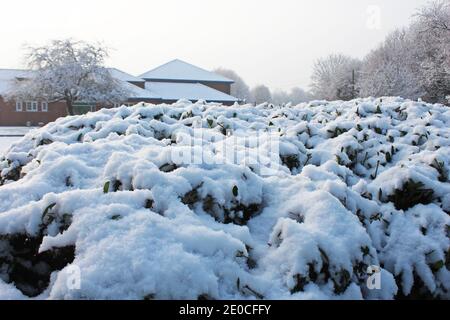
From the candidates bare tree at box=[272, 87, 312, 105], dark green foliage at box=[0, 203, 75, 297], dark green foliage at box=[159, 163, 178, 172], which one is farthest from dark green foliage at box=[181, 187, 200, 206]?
bare tree at box=[272, 87, 312, 105]

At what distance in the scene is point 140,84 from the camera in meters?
51.2

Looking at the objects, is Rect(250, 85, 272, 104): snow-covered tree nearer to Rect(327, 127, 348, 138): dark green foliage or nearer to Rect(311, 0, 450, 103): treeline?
Rect(311, 0, 450, 103): treeline

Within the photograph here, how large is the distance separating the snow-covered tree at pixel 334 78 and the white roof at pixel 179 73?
15559 mm

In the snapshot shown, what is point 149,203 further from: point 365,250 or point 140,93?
point 140,93

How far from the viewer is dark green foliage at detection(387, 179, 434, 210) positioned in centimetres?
368

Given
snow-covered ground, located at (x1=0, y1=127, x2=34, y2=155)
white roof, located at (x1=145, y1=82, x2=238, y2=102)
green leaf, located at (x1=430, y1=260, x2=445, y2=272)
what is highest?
white roof, located at (x1=145, y1=82, x2=238, y2=102)

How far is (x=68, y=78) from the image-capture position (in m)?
36.2

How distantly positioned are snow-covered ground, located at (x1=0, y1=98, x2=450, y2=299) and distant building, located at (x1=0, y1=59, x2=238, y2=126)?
121 feet

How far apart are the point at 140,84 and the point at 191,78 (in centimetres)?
990

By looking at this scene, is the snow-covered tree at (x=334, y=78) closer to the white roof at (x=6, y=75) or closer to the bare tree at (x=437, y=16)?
the bare tree at (x=437, y=16)

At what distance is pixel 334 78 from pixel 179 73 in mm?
23751

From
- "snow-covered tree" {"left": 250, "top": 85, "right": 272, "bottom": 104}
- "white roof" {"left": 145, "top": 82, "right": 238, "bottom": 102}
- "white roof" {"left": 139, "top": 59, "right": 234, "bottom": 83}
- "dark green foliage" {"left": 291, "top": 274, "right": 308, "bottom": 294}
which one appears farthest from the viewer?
"snow-covered tree" {"left": 250, "top": 85, "right": 272, "bottom": 104}
